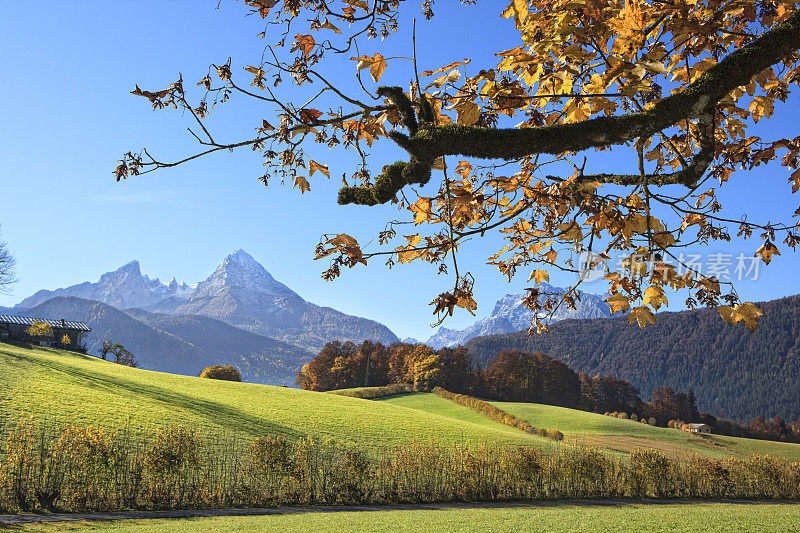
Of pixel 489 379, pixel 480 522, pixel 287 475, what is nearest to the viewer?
pixel 480 522

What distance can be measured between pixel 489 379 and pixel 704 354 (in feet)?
360

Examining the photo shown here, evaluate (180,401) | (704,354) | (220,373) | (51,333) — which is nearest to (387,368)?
(220,373)

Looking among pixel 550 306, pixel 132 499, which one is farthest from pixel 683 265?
pixel 132 499

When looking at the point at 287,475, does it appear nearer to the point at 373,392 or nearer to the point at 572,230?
the point at 572,230

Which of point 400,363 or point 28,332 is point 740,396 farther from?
point 28,332

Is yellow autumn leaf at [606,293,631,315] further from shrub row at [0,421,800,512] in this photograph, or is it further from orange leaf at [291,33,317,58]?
shrub row at [0,421,800,512]

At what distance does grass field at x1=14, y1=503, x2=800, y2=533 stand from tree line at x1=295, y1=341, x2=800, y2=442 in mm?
42880

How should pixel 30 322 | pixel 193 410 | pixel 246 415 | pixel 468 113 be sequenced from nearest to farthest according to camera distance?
pixel 468 113, pixel 193 410, pixel 246 415, pixel 30 322

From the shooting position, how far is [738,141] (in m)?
Result: 3.01

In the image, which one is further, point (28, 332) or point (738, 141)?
point (28, 332)

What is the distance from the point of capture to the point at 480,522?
29.2 feet

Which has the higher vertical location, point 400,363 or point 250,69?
point 250,69

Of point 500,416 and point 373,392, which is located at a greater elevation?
point 500,416

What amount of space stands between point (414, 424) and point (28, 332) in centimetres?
4342
